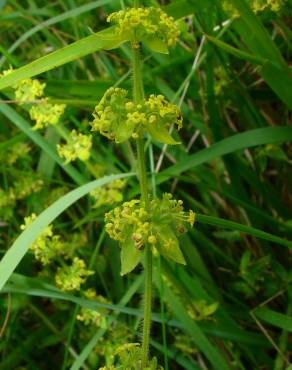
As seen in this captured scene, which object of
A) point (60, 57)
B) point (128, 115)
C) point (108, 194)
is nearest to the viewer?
point (128, 115)

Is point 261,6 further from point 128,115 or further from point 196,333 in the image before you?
point 196,333

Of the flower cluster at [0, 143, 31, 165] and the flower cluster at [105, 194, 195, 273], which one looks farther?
the flower cluster at [0, 143, 31, 165]

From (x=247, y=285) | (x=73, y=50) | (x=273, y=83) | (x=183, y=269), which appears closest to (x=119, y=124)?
(x=73, y=50)

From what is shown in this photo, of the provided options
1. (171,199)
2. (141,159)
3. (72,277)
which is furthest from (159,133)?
(72,277)

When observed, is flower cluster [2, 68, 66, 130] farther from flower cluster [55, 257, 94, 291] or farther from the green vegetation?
flower cluster [55, 257, 94, 291]

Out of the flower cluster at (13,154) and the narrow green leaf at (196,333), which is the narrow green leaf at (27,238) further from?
the flower cluster at (13,154)

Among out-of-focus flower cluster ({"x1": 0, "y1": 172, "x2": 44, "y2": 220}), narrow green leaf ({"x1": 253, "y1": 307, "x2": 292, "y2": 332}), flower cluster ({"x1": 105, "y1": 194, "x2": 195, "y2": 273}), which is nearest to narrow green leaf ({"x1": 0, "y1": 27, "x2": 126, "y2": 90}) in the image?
flower cluster ({"x1": 105, "y1": 194, "x2": 195, "y2": 273})

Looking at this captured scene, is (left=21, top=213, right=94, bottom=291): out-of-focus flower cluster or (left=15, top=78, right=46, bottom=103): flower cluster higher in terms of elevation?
(left=15, top=78, right=46, bottom=103): flower cluster
